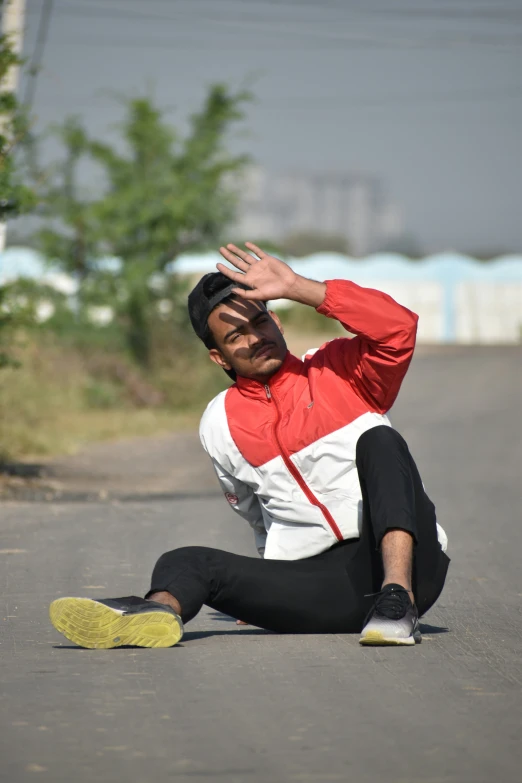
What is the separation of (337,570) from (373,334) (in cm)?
88

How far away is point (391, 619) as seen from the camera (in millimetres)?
4566

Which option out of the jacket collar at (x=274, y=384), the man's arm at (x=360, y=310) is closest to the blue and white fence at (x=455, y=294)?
the jacket collar at (x=274, y=384)

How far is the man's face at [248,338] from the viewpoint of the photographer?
191 inches

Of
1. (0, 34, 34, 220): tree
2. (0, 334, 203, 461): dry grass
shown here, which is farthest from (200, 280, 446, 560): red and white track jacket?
(0, 334, 203, 461): dry grass

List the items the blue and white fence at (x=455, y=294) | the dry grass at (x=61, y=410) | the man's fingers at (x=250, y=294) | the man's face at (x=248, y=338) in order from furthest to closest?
the blue and white fence at (x=455, y=294) < the dry grass at (x=61, y=410) < the man's face at (x=248, y=338) < the man's fingers at (x=250, y=294)

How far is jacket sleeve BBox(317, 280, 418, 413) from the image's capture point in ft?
14.9

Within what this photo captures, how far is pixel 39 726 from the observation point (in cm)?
367

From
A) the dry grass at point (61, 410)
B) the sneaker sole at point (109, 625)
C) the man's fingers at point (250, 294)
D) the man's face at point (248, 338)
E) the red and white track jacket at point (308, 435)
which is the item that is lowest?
the dry grass at point (61, 410)

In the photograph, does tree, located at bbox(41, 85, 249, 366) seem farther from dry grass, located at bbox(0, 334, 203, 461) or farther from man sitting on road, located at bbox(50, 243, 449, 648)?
man sitting on road, located at bbox(50, 243, 449, 648)

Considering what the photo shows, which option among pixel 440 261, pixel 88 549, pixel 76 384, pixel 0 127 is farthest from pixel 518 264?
pixel 88 549

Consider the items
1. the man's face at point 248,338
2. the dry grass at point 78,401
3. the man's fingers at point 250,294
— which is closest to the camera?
the man's fingers at point 250,294

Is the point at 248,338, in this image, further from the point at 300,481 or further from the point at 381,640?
the point at 381,640

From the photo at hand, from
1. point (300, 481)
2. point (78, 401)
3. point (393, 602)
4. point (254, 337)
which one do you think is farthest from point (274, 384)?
point (78, 401)

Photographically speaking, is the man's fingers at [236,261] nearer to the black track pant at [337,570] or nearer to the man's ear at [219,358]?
the man's ear at [219,358]
